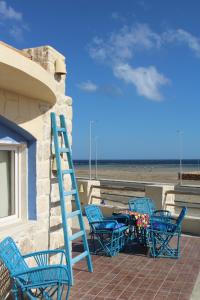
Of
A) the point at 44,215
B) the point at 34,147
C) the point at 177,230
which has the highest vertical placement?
the point at 34,147

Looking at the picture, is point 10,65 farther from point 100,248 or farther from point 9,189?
point 100,248

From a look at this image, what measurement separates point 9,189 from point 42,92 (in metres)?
1.28

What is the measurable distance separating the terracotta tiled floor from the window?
4.24 ft

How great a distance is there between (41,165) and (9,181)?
19.4 inches

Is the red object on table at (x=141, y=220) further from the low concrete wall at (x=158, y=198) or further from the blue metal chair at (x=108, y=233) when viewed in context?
the low concrete wall at (x=158, y=198)

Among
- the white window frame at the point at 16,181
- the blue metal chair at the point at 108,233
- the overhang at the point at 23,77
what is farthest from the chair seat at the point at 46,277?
the blue metal chair at the point at 108,233

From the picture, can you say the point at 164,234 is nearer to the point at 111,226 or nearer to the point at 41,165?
the point at 111,226

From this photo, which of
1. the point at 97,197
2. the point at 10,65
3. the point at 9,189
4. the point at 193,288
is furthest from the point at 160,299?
the point at 97,197

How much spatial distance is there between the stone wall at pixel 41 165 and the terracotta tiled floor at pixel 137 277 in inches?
28.7

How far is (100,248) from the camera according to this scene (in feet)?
23.4

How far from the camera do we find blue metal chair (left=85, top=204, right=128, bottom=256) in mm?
6623

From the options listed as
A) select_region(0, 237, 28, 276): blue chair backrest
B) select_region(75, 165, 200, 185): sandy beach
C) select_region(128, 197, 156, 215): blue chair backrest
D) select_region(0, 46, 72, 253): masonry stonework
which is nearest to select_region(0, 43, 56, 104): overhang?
select_region(0, 46, 72, 253): masonry stonework

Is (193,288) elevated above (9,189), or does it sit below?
below

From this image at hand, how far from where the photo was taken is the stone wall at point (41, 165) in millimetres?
4664
